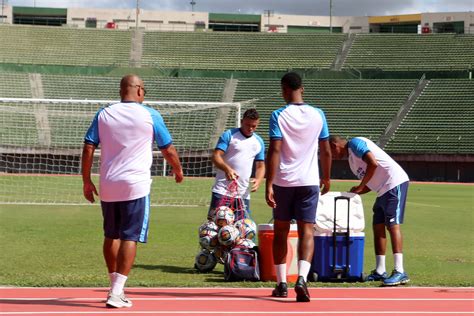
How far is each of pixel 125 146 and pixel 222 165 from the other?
3026 mm

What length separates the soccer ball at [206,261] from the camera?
11.3m

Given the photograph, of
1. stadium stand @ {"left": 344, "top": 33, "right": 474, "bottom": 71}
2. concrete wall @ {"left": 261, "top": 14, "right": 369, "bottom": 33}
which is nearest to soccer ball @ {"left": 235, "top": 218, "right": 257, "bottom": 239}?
stadium stand @ {"left": 344, "top": 33, "right": 474, "bottom": 71}

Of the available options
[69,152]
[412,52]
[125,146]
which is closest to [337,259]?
[125,146]

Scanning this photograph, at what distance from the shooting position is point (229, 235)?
11.0m

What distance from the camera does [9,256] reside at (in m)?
12.4

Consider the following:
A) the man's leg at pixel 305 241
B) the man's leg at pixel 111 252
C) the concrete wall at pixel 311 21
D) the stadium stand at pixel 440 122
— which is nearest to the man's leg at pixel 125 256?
the man's leg at pixel 111 252

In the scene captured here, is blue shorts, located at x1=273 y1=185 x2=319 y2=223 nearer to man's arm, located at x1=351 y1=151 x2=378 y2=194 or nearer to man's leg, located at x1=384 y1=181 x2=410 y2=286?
man's arm, located at x1=351 y1=151 x2=378 y2=194

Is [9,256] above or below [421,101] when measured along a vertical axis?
below

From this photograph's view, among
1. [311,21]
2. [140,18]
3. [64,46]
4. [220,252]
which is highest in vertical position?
[311,21]

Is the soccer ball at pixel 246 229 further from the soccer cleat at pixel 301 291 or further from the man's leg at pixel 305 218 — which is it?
the soccer cleat at pixel 301 291

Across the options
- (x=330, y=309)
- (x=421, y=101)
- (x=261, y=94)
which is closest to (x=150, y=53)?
(x=261, y=94)

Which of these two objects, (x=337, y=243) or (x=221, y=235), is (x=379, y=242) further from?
(x=221, y=235)

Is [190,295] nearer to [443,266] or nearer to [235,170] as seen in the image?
[235,170]

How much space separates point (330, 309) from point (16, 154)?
3724cm
